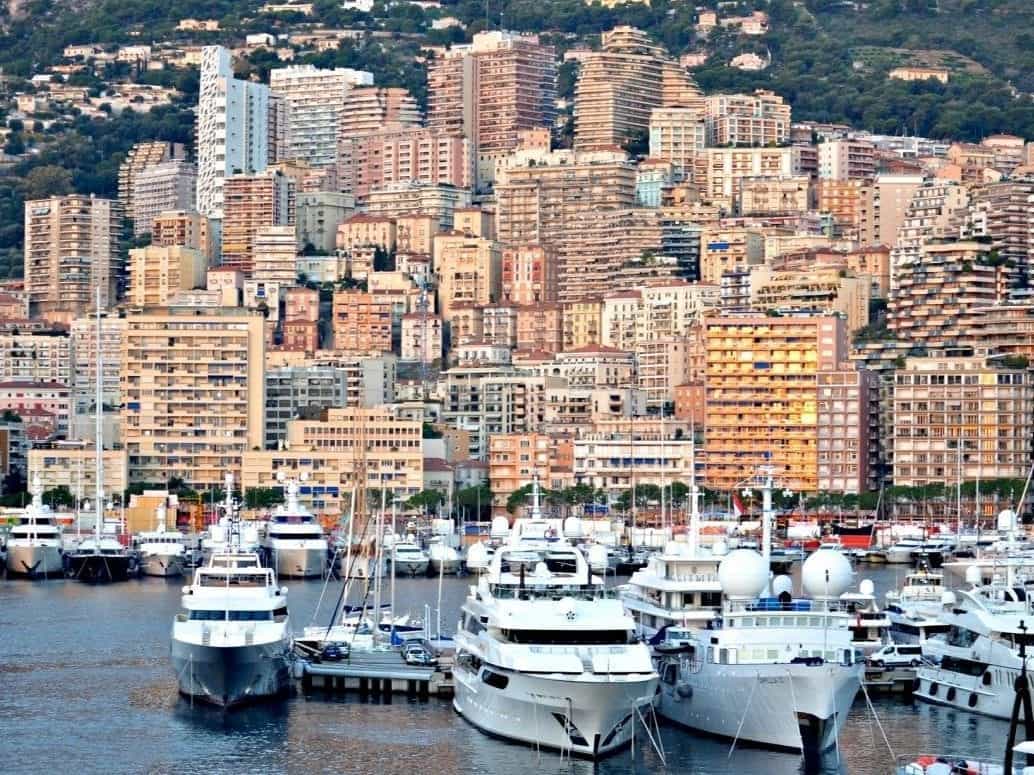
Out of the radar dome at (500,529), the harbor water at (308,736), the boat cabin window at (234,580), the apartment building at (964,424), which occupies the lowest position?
the harbor water at (308,736)

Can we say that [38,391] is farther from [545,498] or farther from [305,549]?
[305,549]

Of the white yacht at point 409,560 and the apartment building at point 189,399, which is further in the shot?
the apartment building at point 189,399

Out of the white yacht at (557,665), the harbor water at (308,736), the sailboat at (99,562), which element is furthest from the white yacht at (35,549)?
the white yacht at (557,665)

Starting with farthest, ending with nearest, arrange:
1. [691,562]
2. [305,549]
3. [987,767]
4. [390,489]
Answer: [390,489] → [305,549] → [691,562] → [987,767]

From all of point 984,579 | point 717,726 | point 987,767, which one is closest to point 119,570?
point 984,579

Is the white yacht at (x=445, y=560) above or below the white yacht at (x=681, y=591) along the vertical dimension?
below

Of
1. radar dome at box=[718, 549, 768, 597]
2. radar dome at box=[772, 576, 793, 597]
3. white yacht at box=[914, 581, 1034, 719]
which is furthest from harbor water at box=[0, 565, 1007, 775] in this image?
radar dome at box=[772, 576, 793, 597]

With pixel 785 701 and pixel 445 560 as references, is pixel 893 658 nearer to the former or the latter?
pixel 785 701

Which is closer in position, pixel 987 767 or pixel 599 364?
pixel 987 767

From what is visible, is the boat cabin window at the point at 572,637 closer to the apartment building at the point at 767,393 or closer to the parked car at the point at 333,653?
the parked car at the point at 333,653
